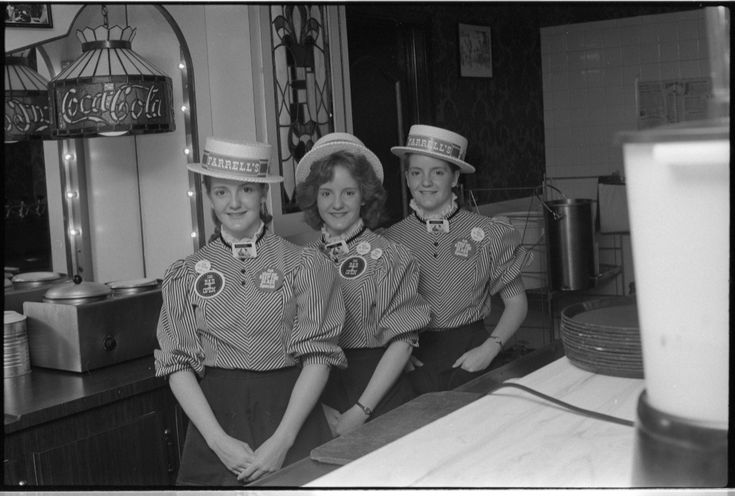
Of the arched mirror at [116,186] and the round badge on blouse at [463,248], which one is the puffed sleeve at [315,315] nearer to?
the round badge on blouse at [463,248]

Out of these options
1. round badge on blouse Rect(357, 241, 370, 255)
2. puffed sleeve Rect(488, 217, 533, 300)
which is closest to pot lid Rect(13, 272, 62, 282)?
round badge on blouse Rect(357, 241, 370, 255)

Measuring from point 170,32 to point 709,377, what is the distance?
254 centimetres

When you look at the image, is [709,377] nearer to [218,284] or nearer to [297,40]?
[218,284]

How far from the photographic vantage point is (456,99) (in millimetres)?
4336

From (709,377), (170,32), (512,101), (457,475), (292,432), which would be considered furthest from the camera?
(512,101)

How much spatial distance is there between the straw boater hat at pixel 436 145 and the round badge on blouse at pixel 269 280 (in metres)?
0.74

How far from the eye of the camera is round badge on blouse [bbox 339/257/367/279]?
8.83 ft

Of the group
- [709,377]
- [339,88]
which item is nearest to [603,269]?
[339,88]

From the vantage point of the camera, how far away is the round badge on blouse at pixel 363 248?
271 cm

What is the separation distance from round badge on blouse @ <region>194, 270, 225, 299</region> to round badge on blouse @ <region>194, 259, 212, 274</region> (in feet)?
0.03

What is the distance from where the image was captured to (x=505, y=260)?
118 inches

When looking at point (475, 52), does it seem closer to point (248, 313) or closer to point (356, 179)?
point (356, 179)

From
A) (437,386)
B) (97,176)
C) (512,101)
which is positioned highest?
(512,101)

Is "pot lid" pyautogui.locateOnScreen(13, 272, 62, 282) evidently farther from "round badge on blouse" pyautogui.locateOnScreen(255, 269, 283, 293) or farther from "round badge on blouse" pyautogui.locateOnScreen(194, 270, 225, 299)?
"round badge on blouse" pyautogui.locateOnScreen(255, 269, 283, 293)
